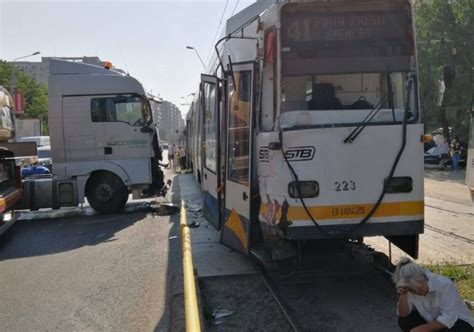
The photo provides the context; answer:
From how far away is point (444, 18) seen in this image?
2914cm

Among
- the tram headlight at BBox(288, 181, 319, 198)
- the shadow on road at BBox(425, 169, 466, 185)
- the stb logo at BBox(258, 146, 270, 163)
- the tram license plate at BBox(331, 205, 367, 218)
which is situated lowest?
the shadow on road at BBox(425, 169, 466, 185)

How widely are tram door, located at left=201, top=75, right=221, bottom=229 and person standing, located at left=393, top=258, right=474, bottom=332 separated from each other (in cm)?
427

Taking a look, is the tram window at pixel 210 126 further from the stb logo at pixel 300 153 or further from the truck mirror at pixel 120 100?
the truck mirror at pixel 120 100

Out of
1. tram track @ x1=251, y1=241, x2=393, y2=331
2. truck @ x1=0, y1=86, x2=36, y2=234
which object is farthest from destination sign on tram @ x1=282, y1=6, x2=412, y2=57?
truck @ x1=0, y1=86, x2=36, y2=234

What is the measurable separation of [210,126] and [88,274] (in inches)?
121

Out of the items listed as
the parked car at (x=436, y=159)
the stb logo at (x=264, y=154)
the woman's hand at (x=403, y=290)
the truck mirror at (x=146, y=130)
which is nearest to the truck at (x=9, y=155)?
the truck mirror at (x=146, y=130)

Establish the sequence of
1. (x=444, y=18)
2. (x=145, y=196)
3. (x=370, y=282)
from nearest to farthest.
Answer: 1. (x=370, y=282)
2. (x=145, y=196)
3. (x=444, y=18)

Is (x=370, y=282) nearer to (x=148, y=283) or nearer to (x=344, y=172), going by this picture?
(x=344, y=172)

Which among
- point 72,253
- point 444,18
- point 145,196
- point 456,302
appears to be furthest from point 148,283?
point 444,18

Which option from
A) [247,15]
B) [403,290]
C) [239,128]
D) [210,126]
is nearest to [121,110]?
[210,126]

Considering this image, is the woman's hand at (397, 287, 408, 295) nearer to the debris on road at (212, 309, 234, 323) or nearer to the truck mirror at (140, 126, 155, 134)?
the debris on road at (212, 309, 234, 323)

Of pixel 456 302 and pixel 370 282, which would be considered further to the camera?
pixel 370 282

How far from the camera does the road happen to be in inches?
296

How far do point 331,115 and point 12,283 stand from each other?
4807 mm
